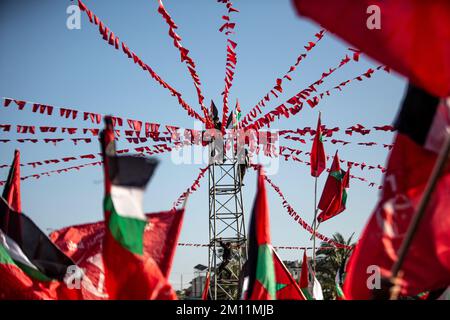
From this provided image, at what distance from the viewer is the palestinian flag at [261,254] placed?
19.2 feet

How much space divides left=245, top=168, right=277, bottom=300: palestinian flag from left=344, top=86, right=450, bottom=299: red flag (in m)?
1.55

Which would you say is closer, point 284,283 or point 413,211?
point 413,211

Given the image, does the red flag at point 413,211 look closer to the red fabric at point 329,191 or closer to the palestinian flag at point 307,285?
the palestinian flag at point 307,285

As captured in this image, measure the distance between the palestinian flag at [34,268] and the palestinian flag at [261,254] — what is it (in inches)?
98.9

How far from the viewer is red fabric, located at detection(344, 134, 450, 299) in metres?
4.24

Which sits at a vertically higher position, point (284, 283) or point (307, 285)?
point (284, 283)

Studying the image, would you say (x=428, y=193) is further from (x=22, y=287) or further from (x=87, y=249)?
(x=22, y=287)

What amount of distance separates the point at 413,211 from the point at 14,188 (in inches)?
248

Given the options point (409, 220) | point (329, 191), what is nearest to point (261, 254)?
point (409, 220)

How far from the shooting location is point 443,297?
610cm

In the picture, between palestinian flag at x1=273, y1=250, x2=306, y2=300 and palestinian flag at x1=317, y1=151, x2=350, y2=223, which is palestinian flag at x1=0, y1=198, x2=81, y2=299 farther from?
palestinian flag at x1=317, y1=151, x2=350, y2=223

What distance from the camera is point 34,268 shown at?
268 inches
